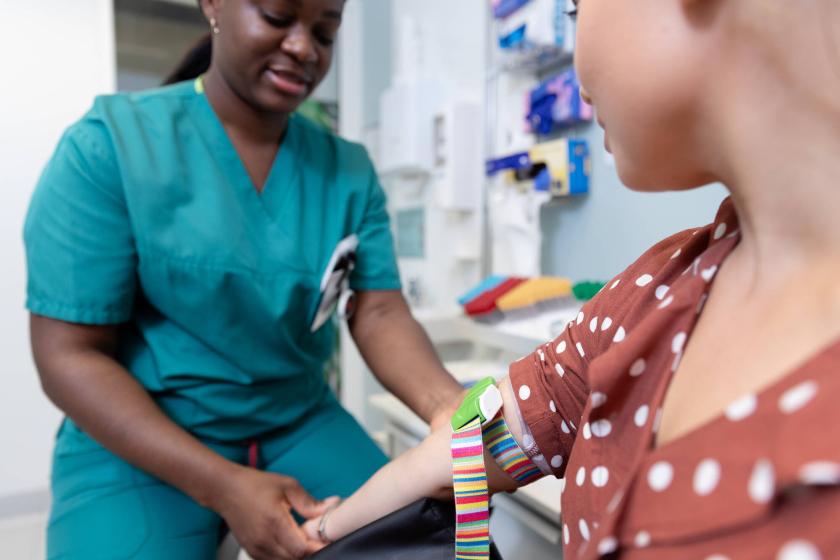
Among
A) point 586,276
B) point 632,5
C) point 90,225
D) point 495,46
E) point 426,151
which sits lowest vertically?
point 586,276

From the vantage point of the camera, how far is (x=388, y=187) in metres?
2.05

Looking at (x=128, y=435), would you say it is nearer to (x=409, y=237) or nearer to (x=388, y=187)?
(x=409, y=237)

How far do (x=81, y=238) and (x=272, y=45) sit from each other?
376 mm

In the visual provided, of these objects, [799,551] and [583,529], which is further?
[583,529]

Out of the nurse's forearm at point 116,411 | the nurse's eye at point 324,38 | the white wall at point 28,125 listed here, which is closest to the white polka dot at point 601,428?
the nurse's forearm at point 116,411

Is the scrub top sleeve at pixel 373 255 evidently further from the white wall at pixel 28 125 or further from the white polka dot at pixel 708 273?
the white wall at pixel 28 125

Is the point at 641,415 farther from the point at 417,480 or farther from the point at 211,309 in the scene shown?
the point at 211,309

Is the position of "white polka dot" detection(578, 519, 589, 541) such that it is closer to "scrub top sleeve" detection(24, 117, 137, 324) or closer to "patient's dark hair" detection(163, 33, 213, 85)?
"scrub top sleeve" detection(24, 117, 137, 324)

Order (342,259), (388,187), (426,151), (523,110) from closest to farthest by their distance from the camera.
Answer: (342,259), (523,110), (426,151), (388,187)

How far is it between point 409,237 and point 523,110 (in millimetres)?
690

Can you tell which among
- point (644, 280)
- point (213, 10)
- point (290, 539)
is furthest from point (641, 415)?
point (213, 10)

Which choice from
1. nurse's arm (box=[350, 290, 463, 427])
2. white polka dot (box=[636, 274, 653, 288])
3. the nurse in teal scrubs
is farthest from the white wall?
white polka dot (box=[636, 274, 653, 288])

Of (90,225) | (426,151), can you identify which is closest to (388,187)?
(426,151)

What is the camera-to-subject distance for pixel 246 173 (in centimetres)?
87
